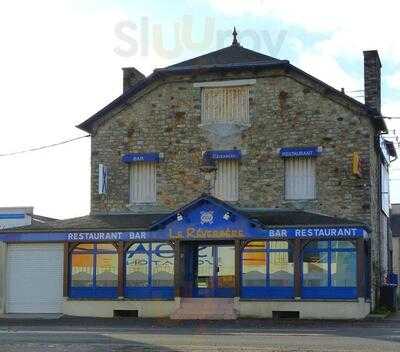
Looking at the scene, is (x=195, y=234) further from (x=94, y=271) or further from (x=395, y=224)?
(x=395, y=224)

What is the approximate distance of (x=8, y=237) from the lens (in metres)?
30.2

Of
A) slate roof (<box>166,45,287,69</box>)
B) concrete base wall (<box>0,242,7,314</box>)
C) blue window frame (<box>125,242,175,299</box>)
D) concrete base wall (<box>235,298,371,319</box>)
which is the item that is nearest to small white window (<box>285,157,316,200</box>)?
slate roof (<box>166,45,287,69</box>)

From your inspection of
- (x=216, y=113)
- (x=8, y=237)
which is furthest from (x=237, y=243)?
(x=8, y=237)

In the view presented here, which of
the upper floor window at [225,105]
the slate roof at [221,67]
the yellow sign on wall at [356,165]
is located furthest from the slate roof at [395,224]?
the upper floor window at [225,105]

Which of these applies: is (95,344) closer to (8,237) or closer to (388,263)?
(8,237)

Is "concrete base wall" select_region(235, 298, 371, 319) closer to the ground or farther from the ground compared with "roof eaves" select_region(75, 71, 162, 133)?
closer to the ground

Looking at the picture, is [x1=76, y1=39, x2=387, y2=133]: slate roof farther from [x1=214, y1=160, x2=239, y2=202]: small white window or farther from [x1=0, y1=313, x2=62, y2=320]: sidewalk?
[x1=0, y1=313, x2=62, y2=320]: sidewalk

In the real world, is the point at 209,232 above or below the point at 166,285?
above

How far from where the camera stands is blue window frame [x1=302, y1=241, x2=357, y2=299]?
26938 millimetres

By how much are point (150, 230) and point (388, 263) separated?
A: 13.6 metres

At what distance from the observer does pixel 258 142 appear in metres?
30.7

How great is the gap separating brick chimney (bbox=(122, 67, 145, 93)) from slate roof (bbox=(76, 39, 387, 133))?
183 cm

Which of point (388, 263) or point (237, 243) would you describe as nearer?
point (237, 243)

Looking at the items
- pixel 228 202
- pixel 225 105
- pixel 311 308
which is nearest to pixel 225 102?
pixel 225 105
